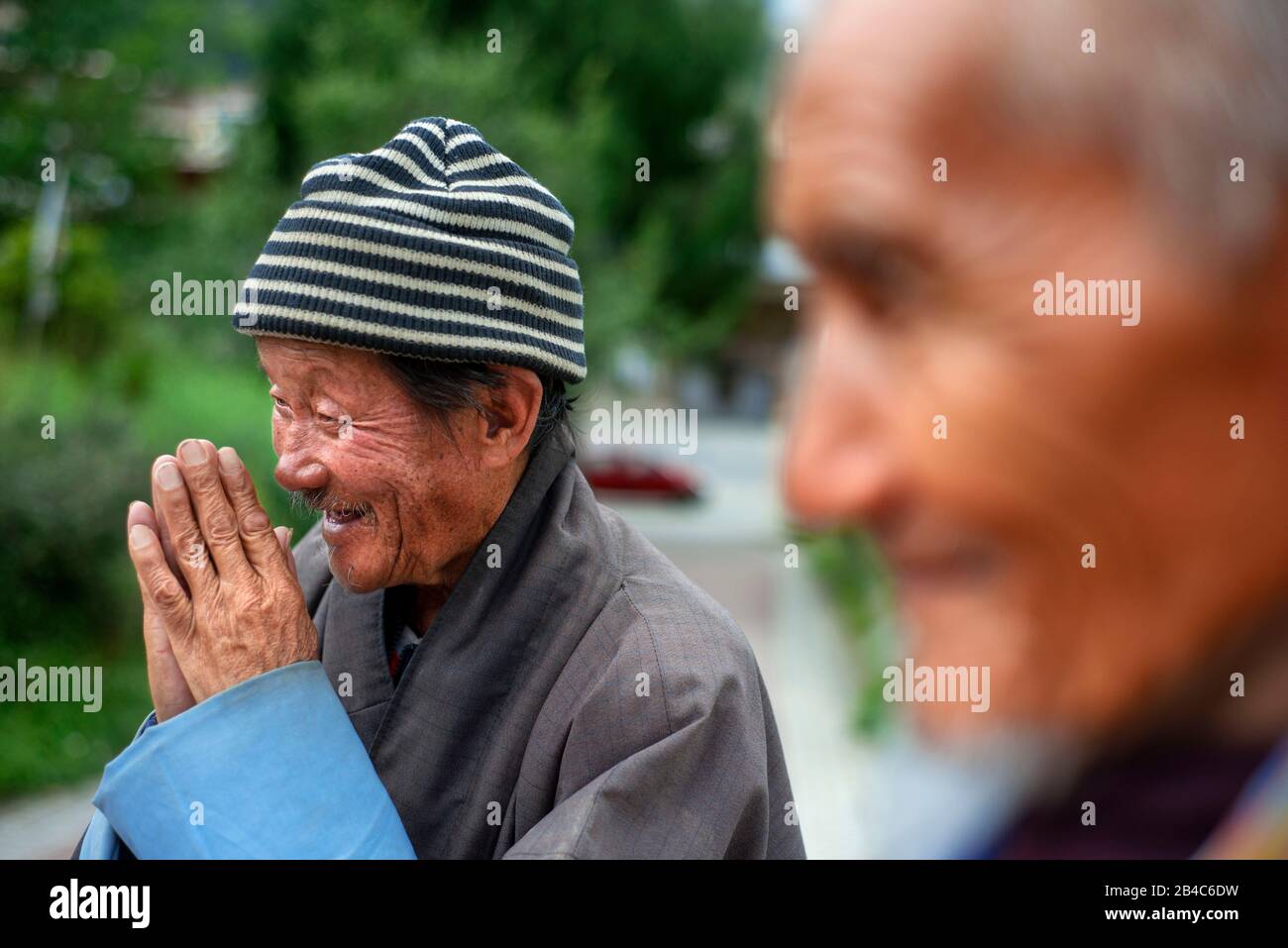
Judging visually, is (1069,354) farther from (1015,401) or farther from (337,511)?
(337,511)

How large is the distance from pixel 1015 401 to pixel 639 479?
1965 centimetres

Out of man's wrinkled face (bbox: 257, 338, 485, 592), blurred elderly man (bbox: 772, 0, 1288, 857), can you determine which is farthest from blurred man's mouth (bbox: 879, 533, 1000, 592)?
man's wrinkled face (bbox: 257, 338, 485, 592)

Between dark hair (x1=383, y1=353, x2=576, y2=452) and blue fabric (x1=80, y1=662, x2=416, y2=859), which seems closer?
blue fabric (x1=80, y1=662, x2=416, y2=859)

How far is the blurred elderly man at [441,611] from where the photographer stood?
153cm

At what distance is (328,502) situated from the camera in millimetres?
1722

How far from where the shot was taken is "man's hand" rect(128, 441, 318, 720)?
1630 mm

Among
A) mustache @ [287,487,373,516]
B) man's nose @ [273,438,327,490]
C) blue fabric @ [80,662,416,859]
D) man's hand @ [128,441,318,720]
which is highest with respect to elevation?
man's nose @ [273,438,327,490]

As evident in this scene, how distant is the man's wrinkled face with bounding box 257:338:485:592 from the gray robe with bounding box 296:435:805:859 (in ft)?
0.27

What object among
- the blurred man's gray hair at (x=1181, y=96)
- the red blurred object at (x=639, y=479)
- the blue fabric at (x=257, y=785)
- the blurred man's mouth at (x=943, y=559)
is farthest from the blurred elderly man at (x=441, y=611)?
the red blurred object at (x=639, y=479)

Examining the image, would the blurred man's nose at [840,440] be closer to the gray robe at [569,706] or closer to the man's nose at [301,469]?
the gray robe at [569,706]

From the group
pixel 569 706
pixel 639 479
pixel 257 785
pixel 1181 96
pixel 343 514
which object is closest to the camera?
pixel 1181 96

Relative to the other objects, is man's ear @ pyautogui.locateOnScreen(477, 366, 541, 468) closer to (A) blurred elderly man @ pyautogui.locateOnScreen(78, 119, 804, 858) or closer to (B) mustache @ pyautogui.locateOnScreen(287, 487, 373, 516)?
(A) blurred elderly man @ pyautogui.locateOnScreen(78, 119, 804, 858)

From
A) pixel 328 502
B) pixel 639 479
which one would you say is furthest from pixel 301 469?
pixel 639 479

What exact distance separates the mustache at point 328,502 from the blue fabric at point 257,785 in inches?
→ 9.6
